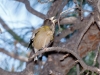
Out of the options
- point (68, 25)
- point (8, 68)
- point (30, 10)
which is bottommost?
point (8, 68)

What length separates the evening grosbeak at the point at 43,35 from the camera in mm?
1185

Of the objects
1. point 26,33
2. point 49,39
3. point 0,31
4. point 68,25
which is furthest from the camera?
point 68,25

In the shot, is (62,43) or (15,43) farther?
(62,43)

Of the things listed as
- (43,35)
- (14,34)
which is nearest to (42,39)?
(43,35)

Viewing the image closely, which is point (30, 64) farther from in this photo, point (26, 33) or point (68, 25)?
point (68, 25)

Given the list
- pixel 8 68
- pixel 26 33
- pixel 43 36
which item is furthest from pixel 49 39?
pixel 8 68

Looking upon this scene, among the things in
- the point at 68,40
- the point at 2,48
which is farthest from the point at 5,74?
the point at 68,40

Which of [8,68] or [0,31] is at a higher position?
[0,31]

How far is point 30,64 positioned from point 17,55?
0.26ft

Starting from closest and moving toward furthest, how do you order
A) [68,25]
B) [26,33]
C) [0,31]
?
[0,31], [26,33], [68,25]

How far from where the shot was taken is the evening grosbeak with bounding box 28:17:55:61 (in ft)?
Result: 3.89

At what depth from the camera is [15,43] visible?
1.25 meters

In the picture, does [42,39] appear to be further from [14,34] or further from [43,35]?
[14,34]

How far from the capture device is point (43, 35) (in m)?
1.22
